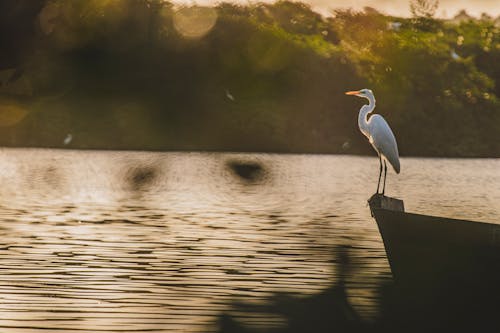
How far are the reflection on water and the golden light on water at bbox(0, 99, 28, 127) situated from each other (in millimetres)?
64234

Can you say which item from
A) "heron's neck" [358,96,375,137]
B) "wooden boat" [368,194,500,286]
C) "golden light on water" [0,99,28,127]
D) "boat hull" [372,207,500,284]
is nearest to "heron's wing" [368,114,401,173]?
"heron's neck" [358,96,375,137]

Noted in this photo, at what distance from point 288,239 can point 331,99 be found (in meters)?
109

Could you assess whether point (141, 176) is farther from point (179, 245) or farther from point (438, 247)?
point (438, 247)

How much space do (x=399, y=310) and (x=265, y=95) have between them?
395 ft

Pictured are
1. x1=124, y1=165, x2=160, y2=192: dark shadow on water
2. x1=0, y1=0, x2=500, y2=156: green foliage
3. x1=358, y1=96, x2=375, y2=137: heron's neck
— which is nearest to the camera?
x1=358, y1=96, x2=375, y2=137: heron's neck

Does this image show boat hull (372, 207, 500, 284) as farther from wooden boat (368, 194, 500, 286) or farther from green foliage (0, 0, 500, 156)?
green foliage (0, 0, 500, 156)

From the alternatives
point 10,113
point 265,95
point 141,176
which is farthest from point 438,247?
point 265,95

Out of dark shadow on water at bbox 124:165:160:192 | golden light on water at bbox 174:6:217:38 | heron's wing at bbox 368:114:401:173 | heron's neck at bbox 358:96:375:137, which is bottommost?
dark shadow on water at bbox 124:165:160:192

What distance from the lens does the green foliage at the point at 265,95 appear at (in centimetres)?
12694

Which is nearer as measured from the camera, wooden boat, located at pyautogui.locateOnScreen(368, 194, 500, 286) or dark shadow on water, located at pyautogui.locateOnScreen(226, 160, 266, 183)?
wooden boat, located at pyautogui.locateOnScreen(368, 194, 500, 286)

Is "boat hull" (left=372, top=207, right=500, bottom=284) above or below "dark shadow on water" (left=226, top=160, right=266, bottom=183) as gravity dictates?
above

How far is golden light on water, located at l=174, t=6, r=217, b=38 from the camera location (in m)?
135

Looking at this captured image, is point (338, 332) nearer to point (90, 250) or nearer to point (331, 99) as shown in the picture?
point (90, 250)

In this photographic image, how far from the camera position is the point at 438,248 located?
1981 centimetres
